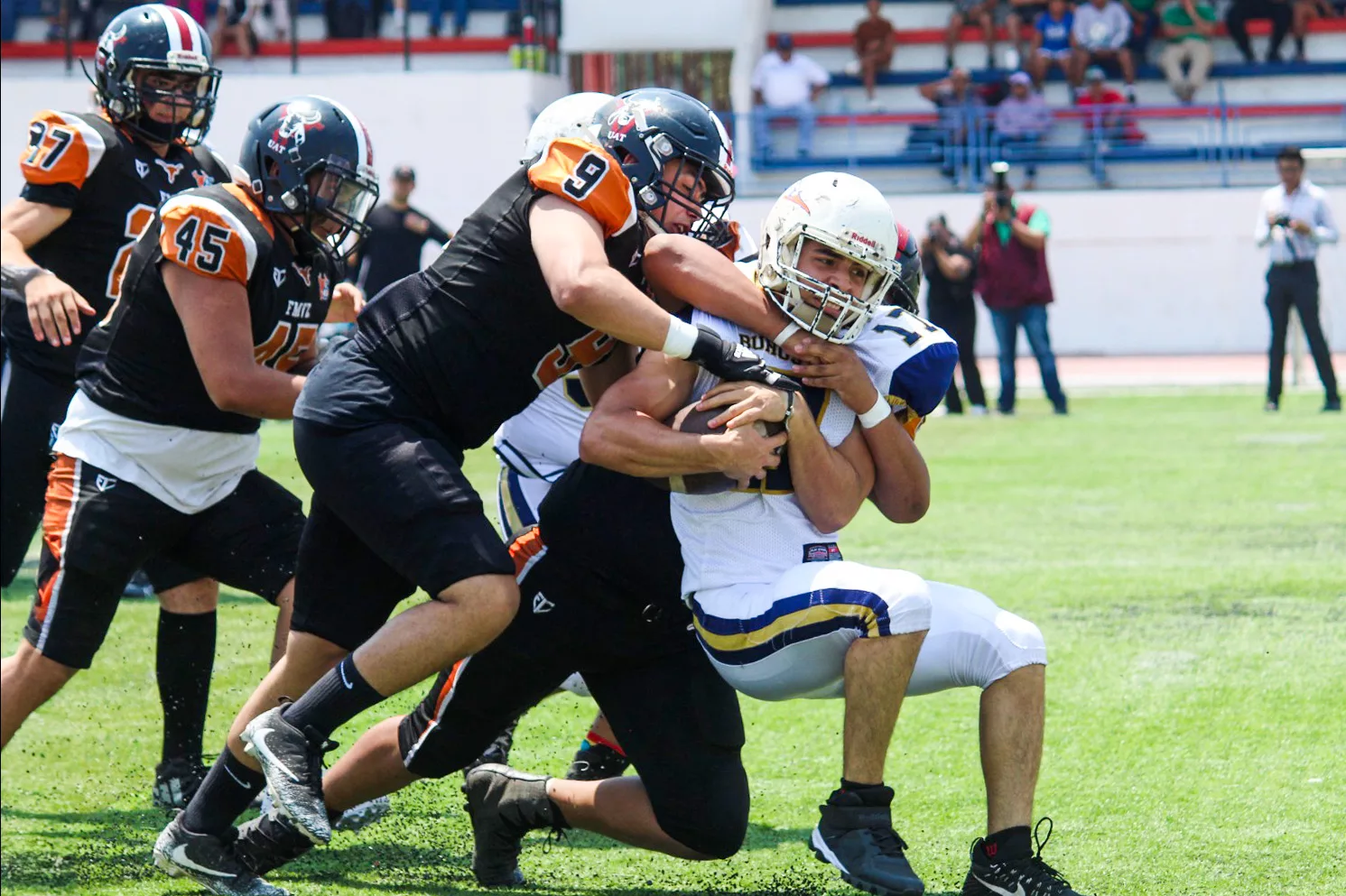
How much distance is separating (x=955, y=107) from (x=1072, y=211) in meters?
2.03

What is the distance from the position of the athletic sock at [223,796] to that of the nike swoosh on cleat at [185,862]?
47mm

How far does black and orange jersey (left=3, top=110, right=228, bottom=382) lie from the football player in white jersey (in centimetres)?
215

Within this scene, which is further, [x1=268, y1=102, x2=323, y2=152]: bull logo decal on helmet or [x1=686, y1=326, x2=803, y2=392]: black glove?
[x1=268, y1=102, x2=323, y2=152]: bull logo decal on helmet

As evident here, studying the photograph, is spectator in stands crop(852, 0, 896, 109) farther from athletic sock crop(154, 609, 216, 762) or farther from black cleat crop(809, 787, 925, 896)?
black cleat crop(809, 787, 925, 896)

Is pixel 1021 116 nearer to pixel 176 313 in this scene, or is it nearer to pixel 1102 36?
A: pixel 1102 36

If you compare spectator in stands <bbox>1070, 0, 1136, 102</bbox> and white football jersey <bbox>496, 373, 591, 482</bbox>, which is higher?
spectator in stands <bbox>1070, 0, 1136, 102</bbox>

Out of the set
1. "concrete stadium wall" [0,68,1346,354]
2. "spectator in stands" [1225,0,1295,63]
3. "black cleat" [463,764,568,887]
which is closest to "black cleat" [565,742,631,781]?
"black cleat" [463,764,568,887]

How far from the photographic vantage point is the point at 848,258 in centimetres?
342

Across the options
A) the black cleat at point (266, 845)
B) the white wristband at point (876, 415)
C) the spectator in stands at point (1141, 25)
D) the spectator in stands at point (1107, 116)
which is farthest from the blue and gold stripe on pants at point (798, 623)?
the spectator in stands at point (1141, 25)

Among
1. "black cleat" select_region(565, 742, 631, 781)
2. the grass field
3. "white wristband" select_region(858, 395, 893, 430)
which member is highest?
"white wristband" select_region(858, 395, 893, 430)

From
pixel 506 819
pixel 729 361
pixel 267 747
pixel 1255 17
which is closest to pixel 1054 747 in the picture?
pixel 506 819

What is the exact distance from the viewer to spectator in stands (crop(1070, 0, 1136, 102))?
22656mm

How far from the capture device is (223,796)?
3770 millimetres

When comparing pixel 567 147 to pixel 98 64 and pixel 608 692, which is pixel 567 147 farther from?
pixel 98 64
